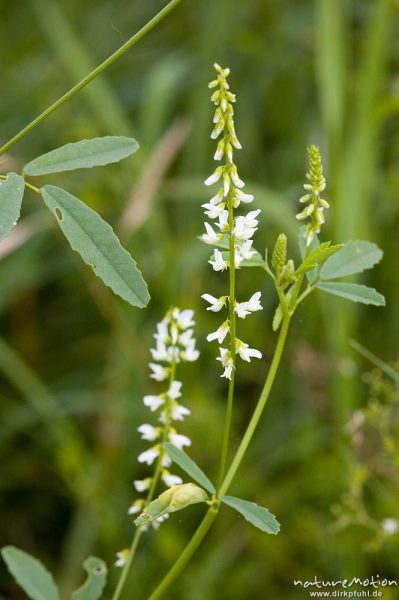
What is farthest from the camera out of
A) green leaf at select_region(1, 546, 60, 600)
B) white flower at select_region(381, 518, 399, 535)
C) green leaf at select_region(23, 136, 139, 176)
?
white flower at select_region(381, 518, 399, 535)

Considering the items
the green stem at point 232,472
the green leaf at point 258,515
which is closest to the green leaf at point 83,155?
the green stem at point 232,472

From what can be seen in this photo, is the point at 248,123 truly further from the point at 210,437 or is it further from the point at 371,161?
the point at 210,437

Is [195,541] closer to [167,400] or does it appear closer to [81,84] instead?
[167,400]

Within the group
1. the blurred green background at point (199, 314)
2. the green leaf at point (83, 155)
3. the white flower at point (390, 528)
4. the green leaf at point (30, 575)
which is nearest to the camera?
the green leaf at point (83, 155)

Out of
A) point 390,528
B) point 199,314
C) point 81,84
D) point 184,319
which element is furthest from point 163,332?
point 199,314

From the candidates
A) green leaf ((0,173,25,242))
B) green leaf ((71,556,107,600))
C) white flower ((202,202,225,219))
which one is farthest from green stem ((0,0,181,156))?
green leaf ((71,556,107,600))

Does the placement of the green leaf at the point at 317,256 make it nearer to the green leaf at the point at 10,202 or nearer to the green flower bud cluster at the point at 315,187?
the green flower bud cluster at the point at 315,187

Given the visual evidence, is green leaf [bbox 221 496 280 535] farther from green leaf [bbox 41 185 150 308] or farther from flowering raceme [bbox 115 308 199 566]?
green leaf [bbox 41 185 150 308]
